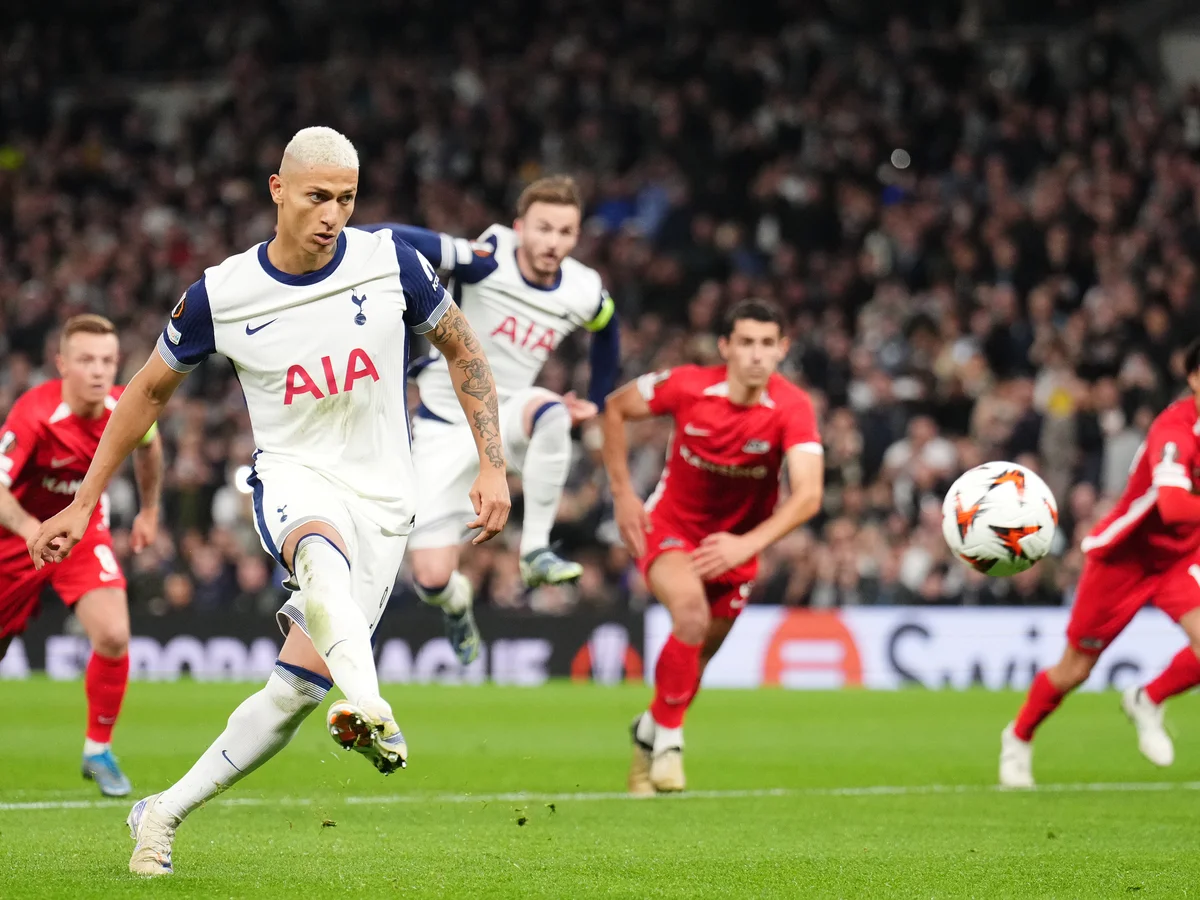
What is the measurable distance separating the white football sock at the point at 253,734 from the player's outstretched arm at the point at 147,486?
12.5ft

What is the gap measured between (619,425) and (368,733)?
546 centimetres

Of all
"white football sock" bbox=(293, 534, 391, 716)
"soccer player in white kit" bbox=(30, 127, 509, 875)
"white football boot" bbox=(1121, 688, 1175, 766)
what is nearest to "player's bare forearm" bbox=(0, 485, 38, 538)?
"soccer player in white kit" bbox=(30, 127, 509, 875)

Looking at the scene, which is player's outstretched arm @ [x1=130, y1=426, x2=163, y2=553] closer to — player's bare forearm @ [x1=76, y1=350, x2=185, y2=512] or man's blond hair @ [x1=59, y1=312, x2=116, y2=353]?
man's blond hair @ [x1=59, y1=312, x2=116, y2=353]

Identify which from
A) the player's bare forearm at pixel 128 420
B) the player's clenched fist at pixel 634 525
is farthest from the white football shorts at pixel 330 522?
the player's clenched fist at pixel 634 525

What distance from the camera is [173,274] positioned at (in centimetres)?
2586

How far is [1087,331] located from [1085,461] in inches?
85.3

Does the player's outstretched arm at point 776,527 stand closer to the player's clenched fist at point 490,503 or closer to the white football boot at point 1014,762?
the white football boot at point 1014,762

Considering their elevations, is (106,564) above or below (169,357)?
below

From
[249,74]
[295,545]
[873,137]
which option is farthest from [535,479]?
[249,74]

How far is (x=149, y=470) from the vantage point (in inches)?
391

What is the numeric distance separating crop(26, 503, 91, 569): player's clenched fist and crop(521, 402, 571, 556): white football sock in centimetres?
447

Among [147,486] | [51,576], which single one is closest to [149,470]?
[147,486]

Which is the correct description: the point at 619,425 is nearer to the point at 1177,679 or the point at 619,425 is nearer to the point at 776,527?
the point at 776,527

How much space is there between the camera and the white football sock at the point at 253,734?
20.0 feet
